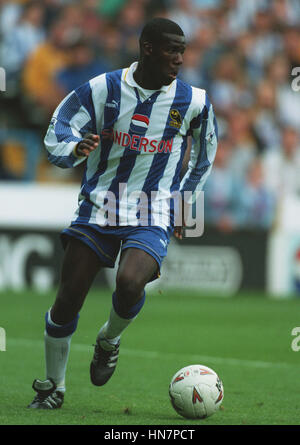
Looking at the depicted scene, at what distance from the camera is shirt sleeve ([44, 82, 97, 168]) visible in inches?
205

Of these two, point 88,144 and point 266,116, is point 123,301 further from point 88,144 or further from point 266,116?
point 266,116

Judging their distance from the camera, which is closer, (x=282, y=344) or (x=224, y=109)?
(x=282, y=344)

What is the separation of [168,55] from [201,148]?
70 centimetres

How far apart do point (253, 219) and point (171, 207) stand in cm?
905

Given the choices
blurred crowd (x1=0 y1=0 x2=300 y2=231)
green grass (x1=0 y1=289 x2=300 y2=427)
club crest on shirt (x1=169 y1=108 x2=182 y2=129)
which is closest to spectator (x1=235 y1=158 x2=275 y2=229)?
blurred crowd (x1=0 y1=0 x2=300 y2=231)

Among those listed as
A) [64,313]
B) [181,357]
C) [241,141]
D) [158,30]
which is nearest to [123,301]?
[64,313]

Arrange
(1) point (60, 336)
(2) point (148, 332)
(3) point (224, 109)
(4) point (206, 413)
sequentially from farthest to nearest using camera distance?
(3) point (224, 109) < (2) point (148, 332) < (1) point (60, 336) < (4) point (206, 413)

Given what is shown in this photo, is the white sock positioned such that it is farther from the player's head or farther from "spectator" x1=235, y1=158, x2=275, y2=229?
"spectator" x1=235, y1=158, x2=275, y2=229

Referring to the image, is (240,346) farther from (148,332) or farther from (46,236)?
(46,236)

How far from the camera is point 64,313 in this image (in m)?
5.32

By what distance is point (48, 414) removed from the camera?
5031 millimetres

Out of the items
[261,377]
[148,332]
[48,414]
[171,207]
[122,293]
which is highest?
[171,207]

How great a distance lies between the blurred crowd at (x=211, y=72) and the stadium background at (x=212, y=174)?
2cm
